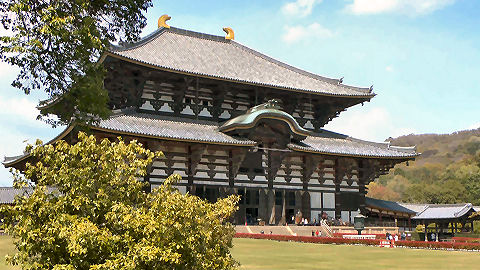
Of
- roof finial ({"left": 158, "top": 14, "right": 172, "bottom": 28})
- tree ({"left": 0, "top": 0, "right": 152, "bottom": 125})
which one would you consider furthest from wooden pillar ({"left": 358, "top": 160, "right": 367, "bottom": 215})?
tree ({"left": 0, "top": 0, "right": 152, "bottom": 125})

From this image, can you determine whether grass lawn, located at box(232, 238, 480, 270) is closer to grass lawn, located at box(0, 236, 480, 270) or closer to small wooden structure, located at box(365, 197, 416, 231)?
grass lawn, located at box(0, 236, 480, 270)

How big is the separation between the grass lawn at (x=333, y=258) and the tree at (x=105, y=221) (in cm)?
725

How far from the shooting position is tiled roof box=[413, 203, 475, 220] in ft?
171

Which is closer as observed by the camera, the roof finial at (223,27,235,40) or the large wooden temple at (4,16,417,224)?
the large wooden temple at (4,16,417,224)

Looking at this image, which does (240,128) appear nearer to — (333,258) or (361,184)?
(361,184)

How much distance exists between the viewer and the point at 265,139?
41750 mm

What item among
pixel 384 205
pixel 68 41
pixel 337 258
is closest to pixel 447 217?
→ pixel 384 205

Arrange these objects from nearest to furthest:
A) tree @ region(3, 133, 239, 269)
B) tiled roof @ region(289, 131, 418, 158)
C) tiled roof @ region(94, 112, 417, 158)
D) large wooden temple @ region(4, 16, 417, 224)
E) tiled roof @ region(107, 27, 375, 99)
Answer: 1. tree @ region(3, 133, 239, 269)
2. tiled roof @ region(94, 112, 417, 158)
3. large wooden temple @ region(4, 16, 417, 224)
4. tiled roof @ region(107, 27, 375, 99)
5. tiled roof @ region(289, 131, 418, 158)

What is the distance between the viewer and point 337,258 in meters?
21.8

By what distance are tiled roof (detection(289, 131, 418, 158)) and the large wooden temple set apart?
11cm

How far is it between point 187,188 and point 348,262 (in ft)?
66.7

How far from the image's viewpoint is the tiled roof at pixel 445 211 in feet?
171

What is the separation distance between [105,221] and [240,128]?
1125 inches

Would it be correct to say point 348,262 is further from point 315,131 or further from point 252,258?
point 315,131
